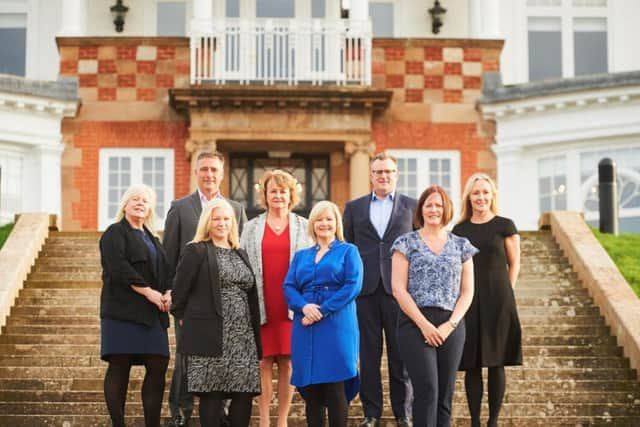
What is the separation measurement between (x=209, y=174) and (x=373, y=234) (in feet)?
4.28

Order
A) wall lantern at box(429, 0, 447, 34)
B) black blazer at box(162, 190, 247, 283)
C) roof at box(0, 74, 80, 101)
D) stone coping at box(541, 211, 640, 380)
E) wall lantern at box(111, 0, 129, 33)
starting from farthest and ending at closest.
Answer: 1. wall lantern at box(429, 0, 447, 34)
2. wall lantern at box(111, 0, 129, 33)
3. roof at box(0, 74, 80, 101)
4. stone coping at box(541, 211, 640, 380)
5. black blazer at box(162, 190, 247, 283)

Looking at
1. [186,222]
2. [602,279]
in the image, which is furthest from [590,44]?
[186,222]

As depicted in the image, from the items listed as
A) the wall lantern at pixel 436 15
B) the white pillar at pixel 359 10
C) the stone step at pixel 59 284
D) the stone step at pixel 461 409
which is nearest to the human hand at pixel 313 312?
the stone step at pixel 461 409

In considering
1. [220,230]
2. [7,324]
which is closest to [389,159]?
[220,230]

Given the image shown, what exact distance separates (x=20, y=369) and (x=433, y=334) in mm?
4290

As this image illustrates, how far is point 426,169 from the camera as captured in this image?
20.1 meters

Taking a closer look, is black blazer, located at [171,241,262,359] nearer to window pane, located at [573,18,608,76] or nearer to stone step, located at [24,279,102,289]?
stone step, located at [24,279,102,289]

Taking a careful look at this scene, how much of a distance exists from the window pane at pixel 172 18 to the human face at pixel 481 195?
1530cm

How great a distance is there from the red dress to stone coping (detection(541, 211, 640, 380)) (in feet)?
11.8

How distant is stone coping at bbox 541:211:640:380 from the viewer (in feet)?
36.7

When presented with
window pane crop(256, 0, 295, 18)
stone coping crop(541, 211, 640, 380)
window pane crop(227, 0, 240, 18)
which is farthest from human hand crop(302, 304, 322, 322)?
window pane crop(227, 0, 240, 18)

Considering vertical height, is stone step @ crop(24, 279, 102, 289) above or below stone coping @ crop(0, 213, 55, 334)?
below

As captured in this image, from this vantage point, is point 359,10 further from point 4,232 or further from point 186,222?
point 186,222

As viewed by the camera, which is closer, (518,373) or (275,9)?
(518,373)
